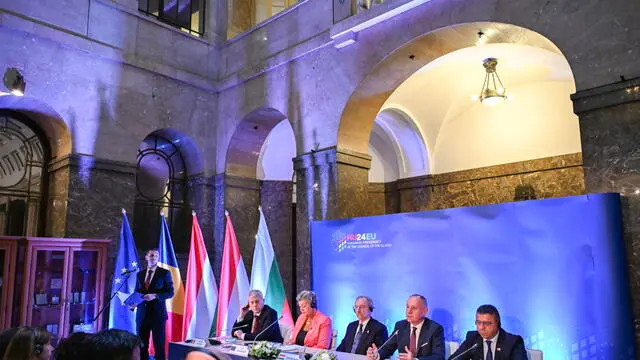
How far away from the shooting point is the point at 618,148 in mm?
4121

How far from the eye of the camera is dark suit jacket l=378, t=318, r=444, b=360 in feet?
13.6

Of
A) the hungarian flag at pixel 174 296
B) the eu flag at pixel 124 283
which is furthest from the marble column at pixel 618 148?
the eu flag at pixel 124 283

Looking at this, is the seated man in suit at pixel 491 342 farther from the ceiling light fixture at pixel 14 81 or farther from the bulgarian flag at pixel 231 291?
the ceiling light fixture at pixel 14 81

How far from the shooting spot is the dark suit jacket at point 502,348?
3707 mm

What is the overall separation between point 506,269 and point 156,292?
3680 mm

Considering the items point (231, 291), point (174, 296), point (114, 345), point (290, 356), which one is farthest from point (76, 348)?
point (174, 296)

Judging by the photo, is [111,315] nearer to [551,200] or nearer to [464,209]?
[464,209]

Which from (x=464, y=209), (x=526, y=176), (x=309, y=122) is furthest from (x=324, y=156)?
(x=526, y=176)

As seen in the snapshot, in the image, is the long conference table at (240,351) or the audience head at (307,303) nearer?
the long conference table at (240,351)

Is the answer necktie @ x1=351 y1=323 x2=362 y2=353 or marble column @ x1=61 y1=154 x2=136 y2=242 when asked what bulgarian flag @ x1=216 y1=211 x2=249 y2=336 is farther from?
necktie @ x1=351 y1=323 x2=362 y2=353

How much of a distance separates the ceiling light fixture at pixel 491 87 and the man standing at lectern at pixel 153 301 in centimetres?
471

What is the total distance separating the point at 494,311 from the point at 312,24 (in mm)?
4380

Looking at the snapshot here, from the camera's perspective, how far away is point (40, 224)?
22.1ft

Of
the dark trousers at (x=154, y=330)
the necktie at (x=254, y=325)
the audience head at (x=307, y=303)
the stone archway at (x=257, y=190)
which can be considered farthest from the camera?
the stone archway at (x=257, y=190)
